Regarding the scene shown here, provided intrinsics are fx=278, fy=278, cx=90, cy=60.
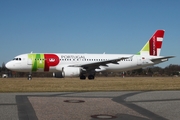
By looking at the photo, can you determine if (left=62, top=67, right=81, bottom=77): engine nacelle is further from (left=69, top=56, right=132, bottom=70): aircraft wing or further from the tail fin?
the tail fin

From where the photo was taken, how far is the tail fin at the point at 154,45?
39875 millimetres

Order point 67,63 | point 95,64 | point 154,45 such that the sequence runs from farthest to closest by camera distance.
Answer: point 154,45 < point 67,63 < point 95,64

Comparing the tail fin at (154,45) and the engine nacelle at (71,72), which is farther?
the tail fin at (154,45)

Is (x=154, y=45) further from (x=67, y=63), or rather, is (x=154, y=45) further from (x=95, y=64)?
(x=67, y=63)

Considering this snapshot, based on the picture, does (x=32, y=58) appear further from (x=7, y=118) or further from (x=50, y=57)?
(x=7, y=118)

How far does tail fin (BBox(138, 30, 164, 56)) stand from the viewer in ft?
131

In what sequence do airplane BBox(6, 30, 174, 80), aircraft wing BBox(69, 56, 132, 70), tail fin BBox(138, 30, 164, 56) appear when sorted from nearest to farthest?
aircraft wing BBox(69, 56, 132, 70) < airplane BBox(6, 30, 174, 80) < tail fin BBox(138, 30, 164, 56)

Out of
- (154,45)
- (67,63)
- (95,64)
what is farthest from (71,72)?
(154,45)

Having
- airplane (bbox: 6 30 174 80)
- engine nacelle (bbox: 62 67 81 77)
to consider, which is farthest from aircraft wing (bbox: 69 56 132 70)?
engine nacelle (bbox: 62 67 81 77)

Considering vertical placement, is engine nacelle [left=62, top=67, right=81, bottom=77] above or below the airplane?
below

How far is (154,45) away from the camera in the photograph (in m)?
40.2

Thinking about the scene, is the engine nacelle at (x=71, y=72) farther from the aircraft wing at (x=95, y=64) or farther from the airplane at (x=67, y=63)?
the aircraft wing at (x=95, y=64)

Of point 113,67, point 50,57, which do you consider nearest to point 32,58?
point 50,57

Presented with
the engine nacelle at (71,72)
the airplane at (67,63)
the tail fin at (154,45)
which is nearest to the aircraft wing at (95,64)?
the airplane at (67,63)
